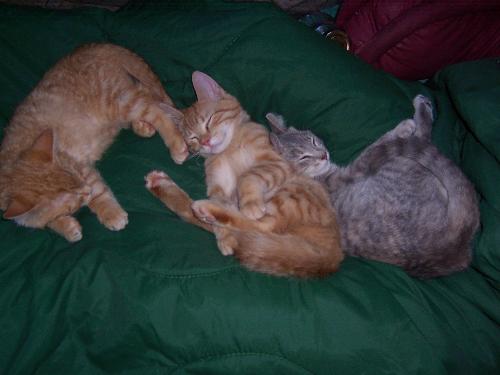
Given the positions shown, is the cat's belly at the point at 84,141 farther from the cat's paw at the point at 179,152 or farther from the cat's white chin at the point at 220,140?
the cat's white chin at the point at 220,140

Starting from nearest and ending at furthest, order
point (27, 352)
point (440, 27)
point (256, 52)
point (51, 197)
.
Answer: point (27, 352), point (51, 197), point (256, 52), point (440, 27)

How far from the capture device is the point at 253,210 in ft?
4.43

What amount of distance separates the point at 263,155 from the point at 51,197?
941 millimetres

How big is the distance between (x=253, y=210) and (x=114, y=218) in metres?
0.54

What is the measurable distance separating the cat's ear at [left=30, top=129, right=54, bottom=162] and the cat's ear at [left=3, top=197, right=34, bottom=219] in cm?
23

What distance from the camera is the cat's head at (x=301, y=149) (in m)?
1.63

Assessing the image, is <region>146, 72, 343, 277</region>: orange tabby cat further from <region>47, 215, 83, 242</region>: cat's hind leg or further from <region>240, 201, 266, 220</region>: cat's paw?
<region>47, 215, 83, 242</region>: cat's hind leg

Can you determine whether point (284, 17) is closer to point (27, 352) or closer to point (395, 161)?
point (395, 161)

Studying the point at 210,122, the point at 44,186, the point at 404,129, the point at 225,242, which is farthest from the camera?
the point at 210,122

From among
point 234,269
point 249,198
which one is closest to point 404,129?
point 249,198

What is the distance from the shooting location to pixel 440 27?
63.8 inches

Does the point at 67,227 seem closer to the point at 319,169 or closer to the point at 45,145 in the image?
the point at 45,145

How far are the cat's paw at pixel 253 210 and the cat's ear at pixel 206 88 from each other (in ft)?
2.05

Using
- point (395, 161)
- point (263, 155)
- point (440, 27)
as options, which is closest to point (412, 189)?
point (395, 161)
